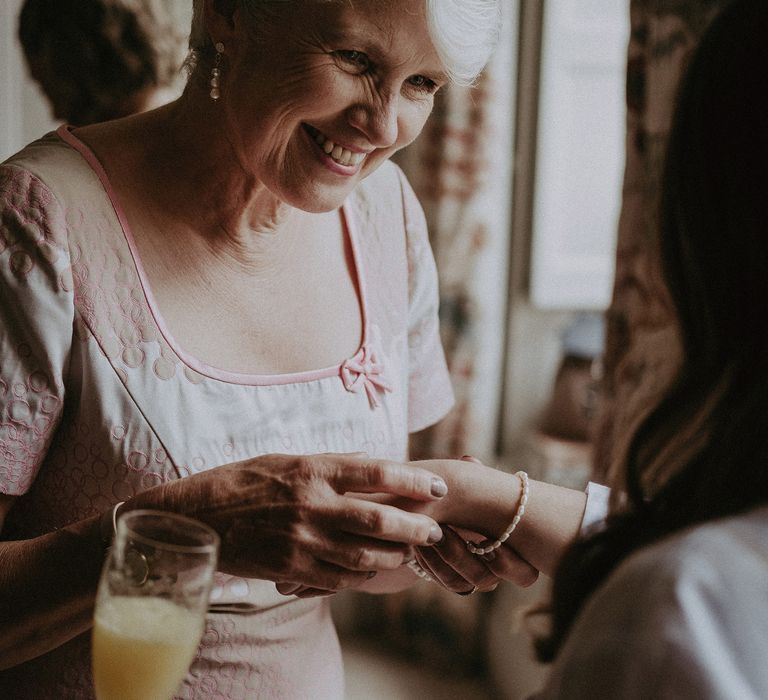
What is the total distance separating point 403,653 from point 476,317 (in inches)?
54.6

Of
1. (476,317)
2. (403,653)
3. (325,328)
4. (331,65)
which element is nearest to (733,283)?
(331,65)

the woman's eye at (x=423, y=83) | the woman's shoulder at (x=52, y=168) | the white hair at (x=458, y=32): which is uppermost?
the white hair at (x=458, y=32)

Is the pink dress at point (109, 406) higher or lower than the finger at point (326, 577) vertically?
higher

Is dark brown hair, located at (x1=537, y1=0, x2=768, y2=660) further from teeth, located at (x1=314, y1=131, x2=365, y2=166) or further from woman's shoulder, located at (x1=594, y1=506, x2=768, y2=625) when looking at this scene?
teeth, located at (x1=314, y1=131, x2=365, y2=166)

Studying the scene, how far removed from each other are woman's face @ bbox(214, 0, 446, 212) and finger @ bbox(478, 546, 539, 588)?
550mm

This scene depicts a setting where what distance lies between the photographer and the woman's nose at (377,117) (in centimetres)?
125

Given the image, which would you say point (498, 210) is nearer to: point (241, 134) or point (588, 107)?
point (588, 107)

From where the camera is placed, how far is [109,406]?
1.16 m

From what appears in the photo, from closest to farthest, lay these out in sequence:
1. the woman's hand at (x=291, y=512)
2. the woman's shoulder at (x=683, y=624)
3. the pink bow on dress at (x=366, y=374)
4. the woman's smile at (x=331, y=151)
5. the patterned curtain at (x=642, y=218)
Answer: the woman's shoulder at (x=683, y=624), the woman's hand at (x=291, y=512), the woman's smile at (x=331, y=151), the pink bow on dress at (x=366, y=374), the patterned curtain at (x=642, y=218)

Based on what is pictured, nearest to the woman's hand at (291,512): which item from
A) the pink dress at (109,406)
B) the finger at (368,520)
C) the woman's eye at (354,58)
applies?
the finger at (368,520)

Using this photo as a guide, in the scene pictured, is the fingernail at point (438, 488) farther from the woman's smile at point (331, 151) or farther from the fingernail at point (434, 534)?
the woman's smile at point (331, 151)

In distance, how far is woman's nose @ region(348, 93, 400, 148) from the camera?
1246 mm

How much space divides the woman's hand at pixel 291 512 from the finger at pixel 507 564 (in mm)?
275

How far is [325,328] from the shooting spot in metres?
1.42
